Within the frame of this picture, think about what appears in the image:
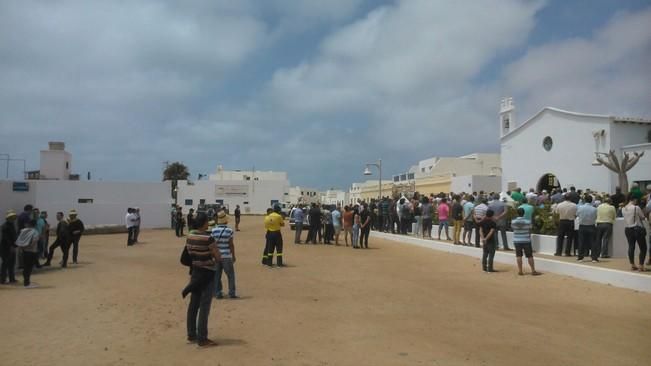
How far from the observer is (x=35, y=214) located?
14.8m

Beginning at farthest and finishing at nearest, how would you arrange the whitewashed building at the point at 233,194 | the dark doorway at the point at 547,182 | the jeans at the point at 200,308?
1. the whitewashed building at the point at 233,194
2. the dark doorway at the point at 547,182
3. the jeans at the point at 200,308

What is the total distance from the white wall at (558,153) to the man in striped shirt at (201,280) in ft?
87.7

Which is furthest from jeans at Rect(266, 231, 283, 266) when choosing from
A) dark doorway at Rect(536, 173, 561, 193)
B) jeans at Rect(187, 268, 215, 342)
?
dark doorway at Rect(536, 173, 561, 193)

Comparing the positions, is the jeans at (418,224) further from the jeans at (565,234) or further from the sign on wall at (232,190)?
the sign on wall at (232,190)

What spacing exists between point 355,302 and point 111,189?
103 ft

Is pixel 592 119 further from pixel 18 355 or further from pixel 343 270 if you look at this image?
pixel 18 355

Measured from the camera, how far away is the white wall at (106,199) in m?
35.1

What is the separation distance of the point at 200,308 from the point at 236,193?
205ft

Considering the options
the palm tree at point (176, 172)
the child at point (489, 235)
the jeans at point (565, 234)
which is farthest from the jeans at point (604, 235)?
the palm tree at point (176, 172)

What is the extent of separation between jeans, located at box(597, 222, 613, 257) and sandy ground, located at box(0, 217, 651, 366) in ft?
6.07

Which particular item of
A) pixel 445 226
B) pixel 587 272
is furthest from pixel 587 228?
pixel 445 226

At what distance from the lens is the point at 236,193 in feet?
224

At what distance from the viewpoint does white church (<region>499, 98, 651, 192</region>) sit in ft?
91.9

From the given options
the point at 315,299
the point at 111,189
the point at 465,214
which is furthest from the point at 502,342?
the point at 111,189
